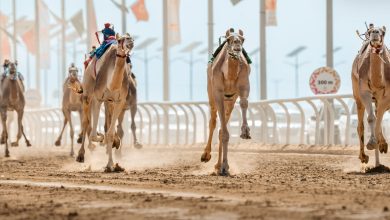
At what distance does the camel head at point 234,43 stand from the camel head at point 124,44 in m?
1.76

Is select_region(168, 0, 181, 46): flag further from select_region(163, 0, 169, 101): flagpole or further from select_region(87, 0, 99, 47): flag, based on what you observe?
select_region(87, 0, 99, 47): flag

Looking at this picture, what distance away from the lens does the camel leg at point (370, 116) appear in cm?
1636

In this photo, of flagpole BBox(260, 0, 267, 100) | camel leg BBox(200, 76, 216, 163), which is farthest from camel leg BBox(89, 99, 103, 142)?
flagpole BBox(260, 0, 267, 100)

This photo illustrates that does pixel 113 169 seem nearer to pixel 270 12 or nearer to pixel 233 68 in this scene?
pixel 233 68

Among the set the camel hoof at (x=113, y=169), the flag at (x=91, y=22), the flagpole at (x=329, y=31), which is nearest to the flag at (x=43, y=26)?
the flag at (x=91, y=22)

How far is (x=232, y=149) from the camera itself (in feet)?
99.1

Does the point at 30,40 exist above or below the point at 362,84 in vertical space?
above

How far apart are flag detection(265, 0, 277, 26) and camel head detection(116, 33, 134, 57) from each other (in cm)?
2264

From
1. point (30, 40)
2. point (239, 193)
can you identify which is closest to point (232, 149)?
point (239, 193)

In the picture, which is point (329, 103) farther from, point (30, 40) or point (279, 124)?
point (30, 40)

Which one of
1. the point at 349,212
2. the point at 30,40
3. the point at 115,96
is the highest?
the point at 30,40

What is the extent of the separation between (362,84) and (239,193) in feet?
17.6

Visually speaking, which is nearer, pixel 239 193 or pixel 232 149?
pixel 239 193

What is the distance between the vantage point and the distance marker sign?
32906mm
